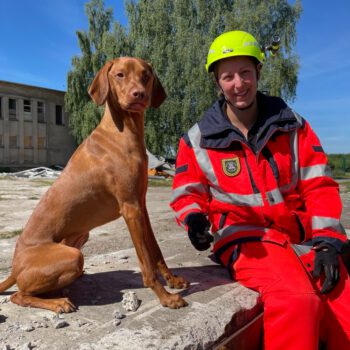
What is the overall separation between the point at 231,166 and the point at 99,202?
978 mm

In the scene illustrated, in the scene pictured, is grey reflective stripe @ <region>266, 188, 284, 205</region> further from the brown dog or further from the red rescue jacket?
the brown dog

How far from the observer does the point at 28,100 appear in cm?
3947

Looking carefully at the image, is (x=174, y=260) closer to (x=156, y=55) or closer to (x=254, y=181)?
(x=254, y=181)

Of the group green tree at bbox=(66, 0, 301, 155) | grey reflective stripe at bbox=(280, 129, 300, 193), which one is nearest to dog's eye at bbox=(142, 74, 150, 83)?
grey reflective stripe at bbox=(280, 129, 300, 193)

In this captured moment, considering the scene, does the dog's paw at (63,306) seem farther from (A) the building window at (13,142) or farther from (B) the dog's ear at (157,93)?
(A) the building window at (13,142)

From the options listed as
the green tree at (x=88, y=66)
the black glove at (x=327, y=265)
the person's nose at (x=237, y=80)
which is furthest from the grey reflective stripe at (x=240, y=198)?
the green tree at (x=88, y=66)

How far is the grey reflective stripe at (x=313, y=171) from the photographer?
2.91 metres

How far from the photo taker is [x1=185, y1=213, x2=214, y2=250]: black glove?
271 cm

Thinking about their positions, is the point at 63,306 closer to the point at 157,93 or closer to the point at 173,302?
the point at 173,302

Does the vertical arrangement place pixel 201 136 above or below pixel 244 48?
below

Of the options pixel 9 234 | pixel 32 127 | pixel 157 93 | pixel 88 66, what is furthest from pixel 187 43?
pixel 32 127

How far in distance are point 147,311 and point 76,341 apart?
1.65 ft

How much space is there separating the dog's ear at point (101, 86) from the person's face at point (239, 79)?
2.79ft

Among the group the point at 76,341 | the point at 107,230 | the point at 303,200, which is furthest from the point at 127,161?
the point at 107,230
